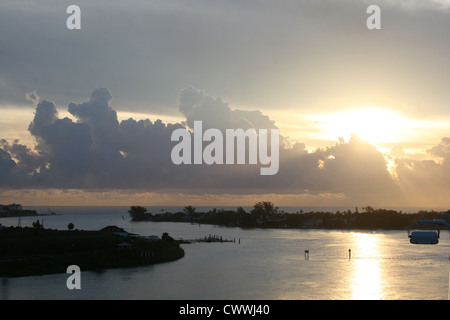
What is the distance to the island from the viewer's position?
83.1 metres

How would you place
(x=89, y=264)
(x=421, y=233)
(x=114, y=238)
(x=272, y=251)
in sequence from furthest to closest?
(x=272, y=251)
(x=114, y=238)
(x=89, y=264)
(x=421, y=233)

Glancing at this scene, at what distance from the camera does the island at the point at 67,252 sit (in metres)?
83.1

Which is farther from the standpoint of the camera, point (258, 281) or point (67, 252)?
point (67, 252)

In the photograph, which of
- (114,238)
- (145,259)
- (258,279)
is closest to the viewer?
(258,279)

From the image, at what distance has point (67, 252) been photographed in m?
98.1

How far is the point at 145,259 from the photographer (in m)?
99.0

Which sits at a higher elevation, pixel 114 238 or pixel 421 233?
pixel 421 233

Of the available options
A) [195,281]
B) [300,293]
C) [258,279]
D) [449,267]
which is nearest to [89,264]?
[195,281]

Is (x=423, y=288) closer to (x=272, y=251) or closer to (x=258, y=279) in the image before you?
(x=258, y=279)

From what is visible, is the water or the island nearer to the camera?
the water

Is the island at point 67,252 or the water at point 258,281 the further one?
the island at point 67,252
